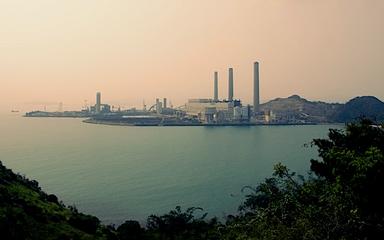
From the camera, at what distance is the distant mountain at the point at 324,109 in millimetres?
64375

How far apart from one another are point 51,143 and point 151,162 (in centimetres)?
1367

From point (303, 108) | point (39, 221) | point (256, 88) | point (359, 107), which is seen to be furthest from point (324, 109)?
point (39, 221)

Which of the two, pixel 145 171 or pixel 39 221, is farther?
pixel 145 171

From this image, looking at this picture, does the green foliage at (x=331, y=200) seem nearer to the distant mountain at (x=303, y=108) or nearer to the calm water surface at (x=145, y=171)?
the calm water surface at (x=145, y=171)

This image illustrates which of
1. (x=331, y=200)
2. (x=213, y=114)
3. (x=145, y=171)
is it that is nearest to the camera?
(x=331, y=200)

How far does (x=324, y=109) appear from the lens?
74.1 meters

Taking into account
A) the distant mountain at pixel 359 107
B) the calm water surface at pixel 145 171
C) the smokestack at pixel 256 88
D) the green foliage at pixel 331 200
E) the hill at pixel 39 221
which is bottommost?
the calm water surface at pixel 145 171

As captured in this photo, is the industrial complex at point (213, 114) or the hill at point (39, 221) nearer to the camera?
the hill at point (39, 221)

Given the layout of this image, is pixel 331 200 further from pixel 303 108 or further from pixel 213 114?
pixel 303 108

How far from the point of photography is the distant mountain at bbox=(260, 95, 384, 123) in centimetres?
6438

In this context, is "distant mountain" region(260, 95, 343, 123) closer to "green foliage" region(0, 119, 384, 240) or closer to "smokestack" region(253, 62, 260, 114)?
"smokestack" region(253, 62, 260, 114)

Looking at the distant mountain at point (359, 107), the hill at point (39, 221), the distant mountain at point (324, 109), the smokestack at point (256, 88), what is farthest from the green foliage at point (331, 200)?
the distant mountain at point (359, 107)

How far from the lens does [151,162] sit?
25344mm

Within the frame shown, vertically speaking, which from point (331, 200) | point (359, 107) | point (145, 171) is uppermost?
point (359, 107)
